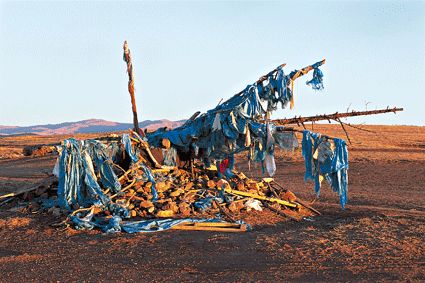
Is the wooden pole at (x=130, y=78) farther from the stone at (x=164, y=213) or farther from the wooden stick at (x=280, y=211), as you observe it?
the wooden stick at (x=280, y=211)

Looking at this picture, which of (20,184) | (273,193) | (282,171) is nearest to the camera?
(273,193)

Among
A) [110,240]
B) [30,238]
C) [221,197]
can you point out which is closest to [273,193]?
[221,197]

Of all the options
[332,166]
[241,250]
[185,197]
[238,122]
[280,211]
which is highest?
[238,122]

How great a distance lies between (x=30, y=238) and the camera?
28.9ft

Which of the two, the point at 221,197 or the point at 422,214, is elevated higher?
the point at 221,197

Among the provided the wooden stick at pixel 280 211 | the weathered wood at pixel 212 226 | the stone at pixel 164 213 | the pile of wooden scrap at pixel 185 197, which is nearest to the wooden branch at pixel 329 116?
the pile of wooden scrap at pixel 185 197

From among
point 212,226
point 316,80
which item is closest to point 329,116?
point 316,80

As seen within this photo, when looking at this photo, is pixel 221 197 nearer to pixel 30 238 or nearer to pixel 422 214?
pixel 30 238

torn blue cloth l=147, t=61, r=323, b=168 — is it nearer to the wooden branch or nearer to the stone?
the wooden branch

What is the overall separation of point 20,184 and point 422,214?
56.0 ft

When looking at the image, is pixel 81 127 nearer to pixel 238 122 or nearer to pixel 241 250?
pixel 238 122

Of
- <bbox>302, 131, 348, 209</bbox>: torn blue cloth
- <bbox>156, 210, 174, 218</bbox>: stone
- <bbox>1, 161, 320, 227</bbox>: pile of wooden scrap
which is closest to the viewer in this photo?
<bbox>302, 131, 348, 209</bbox>: torn blue cloth

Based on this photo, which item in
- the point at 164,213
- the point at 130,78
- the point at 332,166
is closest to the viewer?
the point at 332,166

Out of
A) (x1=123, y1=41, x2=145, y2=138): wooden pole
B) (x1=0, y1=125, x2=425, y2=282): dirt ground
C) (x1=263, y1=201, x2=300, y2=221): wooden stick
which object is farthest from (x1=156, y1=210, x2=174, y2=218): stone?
(x1=123, y1=41, x2=145, y2=138): wooden pole
